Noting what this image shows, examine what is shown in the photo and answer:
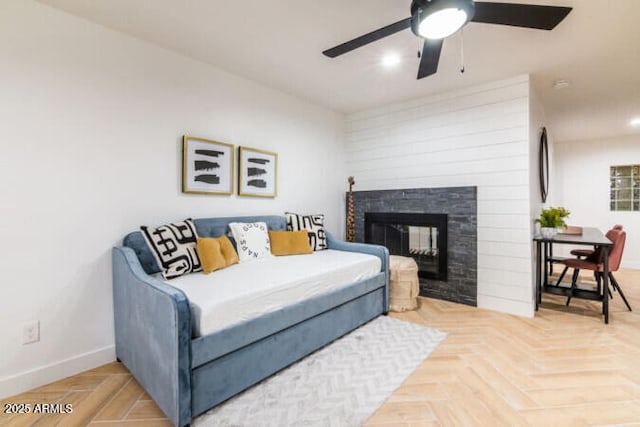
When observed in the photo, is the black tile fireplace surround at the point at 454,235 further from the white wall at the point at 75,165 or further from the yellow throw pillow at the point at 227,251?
the white wall at the point at 75,165

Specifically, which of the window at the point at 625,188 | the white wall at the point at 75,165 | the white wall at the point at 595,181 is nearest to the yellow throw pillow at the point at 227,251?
the white wall at the point at 75,165

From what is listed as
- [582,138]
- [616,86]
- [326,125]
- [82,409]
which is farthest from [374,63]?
[582,138]

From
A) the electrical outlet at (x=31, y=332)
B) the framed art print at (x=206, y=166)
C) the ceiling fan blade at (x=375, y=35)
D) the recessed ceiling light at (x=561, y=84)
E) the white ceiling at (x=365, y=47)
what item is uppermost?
the recessed ceiling light at (x=561, y=84)

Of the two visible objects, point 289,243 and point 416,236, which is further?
point 416,236

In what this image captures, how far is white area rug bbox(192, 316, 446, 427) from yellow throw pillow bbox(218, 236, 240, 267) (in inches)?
38.6

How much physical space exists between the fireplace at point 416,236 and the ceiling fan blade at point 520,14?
7.36 feet

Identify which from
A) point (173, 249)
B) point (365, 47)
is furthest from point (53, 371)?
point (365, 47)

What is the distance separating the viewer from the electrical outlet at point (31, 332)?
1.94 metres

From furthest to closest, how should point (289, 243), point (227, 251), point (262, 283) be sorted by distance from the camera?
point (289, 243) < point (227, 251) < point (262, 283)

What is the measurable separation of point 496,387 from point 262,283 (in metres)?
1.66

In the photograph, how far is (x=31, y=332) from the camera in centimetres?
196

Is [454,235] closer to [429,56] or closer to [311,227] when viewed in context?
[311,227]

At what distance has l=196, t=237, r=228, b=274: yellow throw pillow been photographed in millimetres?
2342

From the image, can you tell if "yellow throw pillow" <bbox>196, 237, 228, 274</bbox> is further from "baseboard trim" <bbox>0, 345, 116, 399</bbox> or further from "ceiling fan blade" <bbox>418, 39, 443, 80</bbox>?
"ceiling fan blade" <bbox>418, 39, 443, 80</bbox>
